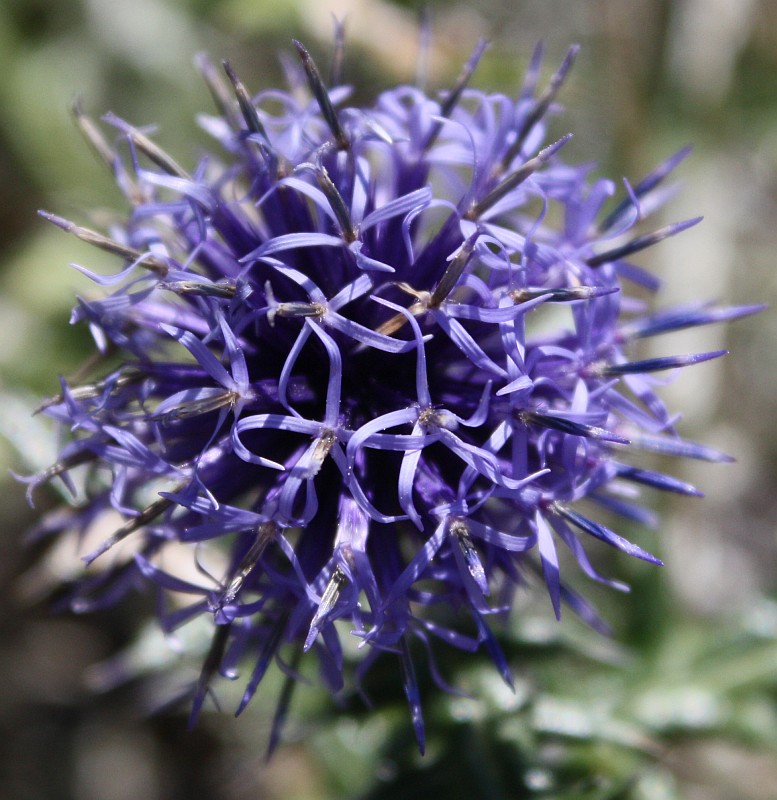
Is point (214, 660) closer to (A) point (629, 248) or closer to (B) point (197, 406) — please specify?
(B) point (197, 406)

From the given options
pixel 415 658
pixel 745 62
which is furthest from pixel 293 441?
pixel 745 62

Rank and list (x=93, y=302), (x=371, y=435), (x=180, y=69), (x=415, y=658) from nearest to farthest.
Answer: (x=371, y=435)
(x=93, y=302)
(x=415, y=658)
(x=180, y=69)

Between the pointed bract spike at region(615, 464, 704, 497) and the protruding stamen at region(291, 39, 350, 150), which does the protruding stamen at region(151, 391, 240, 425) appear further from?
the pointed bract spike at region(615, 464, 704, 497)

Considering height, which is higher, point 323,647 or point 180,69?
point 180,69

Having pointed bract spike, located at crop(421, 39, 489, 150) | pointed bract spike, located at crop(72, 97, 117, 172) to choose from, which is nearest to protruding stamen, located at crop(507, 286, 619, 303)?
pointed bract spike, located at crop(421, 39, 489, 150)


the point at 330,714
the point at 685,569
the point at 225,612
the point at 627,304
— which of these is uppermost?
the point at 627,304

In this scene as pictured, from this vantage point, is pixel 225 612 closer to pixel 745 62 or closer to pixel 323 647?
pixel 323 647

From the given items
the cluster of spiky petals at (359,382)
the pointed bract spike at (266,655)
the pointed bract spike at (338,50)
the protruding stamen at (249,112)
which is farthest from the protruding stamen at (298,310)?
the pointed bract spike at (338,50)

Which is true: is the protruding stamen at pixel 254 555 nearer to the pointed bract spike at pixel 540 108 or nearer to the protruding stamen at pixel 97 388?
the protruding stamen at pixel 97 388
